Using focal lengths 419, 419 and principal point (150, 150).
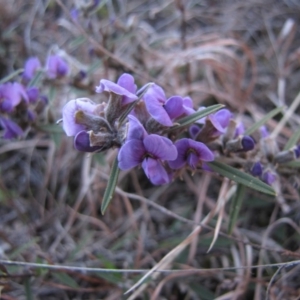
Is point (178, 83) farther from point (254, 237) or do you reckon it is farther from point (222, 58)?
point (254, 237)

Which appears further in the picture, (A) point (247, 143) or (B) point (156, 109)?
(A) point (247, 143)

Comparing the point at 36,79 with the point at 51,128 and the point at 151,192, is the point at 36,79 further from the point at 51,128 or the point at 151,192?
the point at 151,192

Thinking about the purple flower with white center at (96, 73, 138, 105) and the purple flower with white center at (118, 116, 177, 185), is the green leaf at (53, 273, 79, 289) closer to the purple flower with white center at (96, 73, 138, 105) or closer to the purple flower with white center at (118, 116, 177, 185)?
the purple flower with white center at (118, 116, 177, 185)

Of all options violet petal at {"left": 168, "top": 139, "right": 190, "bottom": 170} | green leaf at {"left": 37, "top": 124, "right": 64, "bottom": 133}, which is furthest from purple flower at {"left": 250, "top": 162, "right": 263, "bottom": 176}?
green leaf at {"left": 37, "top": 124, "right": 64, "bottom": 133}

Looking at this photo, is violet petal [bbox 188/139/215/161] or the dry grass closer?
violet petal [bbox 188/139/215/161]

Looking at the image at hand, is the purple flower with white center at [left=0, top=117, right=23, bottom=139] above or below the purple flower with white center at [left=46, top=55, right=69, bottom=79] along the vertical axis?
below

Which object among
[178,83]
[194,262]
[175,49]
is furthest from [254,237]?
[175,49]

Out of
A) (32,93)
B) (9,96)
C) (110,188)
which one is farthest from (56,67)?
(110,188)

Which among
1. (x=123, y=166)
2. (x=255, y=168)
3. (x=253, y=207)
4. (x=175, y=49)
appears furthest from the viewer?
(x=175, y=49)
